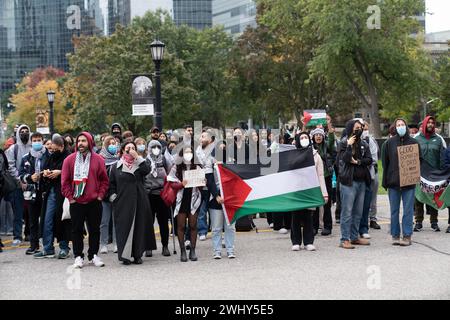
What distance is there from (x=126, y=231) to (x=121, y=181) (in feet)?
2.57

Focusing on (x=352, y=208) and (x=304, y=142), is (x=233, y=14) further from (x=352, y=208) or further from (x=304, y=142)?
(x=352, y=208)

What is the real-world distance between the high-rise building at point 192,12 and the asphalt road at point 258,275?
140 m

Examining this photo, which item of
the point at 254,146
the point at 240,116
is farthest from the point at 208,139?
the point at 240,116

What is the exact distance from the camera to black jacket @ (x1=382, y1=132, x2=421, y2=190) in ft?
36.2

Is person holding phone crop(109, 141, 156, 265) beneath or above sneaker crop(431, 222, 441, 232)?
above

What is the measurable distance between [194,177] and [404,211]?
3.57m

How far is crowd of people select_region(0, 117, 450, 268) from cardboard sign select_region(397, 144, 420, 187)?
3.2 inches

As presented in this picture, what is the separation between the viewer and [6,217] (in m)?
14.3

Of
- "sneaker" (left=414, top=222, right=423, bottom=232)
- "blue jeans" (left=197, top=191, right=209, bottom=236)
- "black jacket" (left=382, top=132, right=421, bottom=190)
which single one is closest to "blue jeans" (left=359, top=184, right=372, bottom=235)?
"black jacket" (left=382, top=132, right=421, bottom=190)

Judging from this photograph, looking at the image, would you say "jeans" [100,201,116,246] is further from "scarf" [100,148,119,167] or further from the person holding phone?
the person holding phone

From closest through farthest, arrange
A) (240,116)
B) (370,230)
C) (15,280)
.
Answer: (15,280) → (370,230) → (240,116)

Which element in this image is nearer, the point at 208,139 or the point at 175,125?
the point at 208,139
